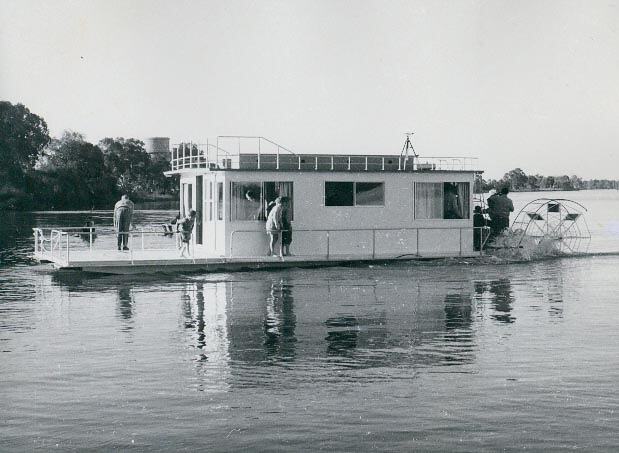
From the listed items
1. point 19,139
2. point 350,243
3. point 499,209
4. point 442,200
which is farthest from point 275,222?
point 19,139

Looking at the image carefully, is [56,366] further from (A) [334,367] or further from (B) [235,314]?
(B) [235,314]

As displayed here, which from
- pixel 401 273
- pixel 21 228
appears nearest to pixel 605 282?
pixel 401 273

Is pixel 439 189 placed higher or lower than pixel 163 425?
higher

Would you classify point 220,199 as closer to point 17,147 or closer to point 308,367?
point 308,367

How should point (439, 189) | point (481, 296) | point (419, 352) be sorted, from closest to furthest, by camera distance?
point (419, 352) < point (481, 296) < point (439, 189)

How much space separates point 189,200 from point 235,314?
12382 mm

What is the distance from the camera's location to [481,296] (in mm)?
23656

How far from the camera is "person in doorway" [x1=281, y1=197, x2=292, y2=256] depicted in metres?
28.0

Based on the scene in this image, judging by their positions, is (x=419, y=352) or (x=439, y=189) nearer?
(x=419, y=352)

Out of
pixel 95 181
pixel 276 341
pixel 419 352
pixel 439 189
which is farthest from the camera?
pixel 95 181

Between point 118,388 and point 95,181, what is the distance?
104 metres

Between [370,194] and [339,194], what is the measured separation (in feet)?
3.49

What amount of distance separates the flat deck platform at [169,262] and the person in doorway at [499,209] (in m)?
4.33

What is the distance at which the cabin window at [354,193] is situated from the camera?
29672mm
